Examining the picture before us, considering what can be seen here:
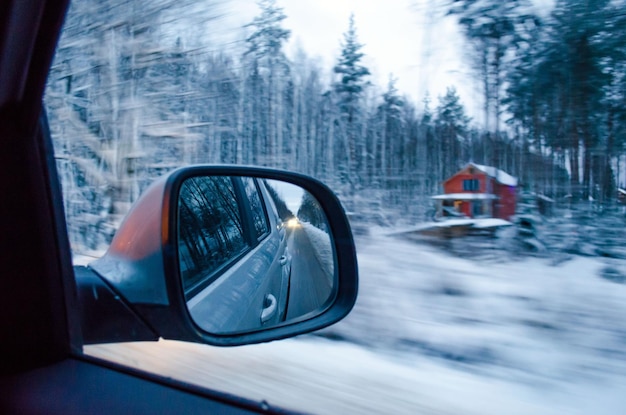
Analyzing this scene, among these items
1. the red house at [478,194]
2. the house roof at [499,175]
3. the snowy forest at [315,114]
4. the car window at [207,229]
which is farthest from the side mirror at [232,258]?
the house roof at [499,175]

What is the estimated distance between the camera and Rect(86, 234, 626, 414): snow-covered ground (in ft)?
7.26

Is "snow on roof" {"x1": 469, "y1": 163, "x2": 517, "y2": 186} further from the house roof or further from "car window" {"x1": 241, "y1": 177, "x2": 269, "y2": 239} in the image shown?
"car window" {"x1": 241, "y1": 177, "x2": 269, "y2": 239}

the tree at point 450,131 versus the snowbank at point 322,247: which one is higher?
the tree at point 450,131

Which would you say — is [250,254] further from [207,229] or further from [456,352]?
[456,352]

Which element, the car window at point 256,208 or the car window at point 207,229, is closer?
the car window at point 207,229

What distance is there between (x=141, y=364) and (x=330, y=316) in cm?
88

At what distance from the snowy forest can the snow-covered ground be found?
1.48 ft

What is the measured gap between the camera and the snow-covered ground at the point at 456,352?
2.21 metres

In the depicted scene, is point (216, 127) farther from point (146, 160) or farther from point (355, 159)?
point (355, 159)

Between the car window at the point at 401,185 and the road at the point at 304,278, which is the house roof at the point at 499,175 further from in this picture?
the road at the point at 304,278

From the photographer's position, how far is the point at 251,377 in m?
2.44

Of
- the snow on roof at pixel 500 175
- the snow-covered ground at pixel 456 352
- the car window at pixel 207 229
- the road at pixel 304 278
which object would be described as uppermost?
the snow on roof at pixel 500 175

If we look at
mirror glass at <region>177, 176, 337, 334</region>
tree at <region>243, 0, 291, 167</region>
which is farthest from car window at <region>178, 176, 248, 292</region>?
tree at <region>243, 0, 291, 167</region>

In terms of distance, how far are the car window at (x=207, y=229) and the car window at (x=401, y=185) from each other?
0.01 meters
